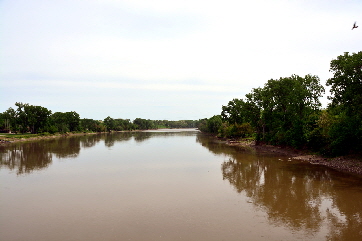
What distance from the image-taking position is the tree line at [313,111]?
27.1m

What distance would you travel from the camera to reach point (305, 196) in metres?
19.0

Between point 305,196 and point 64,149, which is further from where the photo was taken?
point 64,149

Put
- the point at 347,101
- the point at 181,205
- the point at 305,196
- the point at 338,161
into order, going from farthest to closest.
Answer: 1. the point at 338,161
2. the point at 347,101
3. the point at 305,196
4. the point at 181,205

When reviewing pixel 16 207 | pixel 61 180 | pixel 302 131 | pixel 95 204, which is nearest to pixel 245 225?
pixel 95 204

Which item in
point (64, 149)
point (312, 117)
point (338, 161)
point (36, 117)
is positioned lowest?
point (64, 149)

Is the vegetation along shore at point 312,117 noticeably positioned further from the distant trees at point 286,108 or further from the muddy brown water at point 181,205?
the muddy brown water at point 181,205

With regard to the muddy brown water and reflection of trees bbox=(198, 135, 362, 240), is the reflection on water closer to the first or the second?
the muddy brown water

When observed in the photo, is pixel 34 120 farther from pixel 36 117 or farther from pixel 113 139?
pixel 113 139

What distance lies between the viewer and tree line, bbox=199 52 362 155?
27141 millimetres

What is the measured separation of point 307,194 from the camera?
19.5 meters

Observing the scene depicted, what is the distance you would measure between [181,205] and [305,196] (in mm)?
9844

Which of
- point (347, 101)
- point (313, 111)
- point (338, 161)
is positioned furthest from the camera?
point (313, 111)

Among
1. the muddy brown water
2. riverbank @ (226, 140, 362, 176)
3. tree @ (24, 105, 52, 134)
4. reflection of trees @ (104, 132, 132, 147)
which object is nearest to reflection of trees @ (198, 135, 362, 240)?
the muddy brown water

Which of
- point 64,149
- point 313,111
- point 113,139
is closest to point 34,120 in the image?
point 113,139
